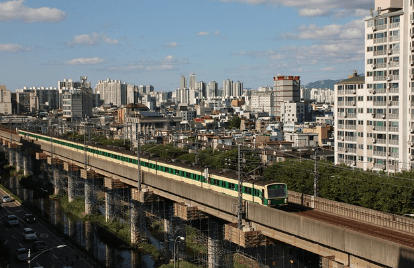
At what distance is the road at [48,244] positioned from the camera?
148 feet

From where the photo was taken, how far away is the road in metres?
45.1

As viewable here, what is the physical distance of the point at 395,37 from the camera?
5616 cm

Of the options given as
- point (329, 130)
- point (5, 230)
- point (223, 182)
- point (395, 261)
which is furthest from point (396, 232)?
point (329, 130)

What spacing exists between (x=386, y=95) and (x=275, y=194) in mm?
29696

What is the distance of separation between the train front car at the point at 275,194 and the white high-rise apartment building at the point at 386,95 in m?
23.6

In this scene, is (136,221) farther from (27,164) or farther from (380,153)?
(27,164)

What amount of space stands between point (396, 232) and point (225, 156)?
36421 mm

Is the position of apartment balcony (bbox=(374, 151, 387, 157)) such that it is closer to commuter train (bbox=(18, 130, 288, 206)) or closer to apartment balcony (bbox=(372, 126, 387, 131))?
apartment balcony (bbox=(372, 126, 387, 131))

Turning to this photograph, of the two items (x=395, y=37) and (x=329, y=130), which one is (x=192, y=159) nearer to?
(x=395, y=37)

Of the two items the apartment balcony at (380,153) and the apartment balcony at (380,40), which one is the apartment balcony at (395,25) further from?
the apartment balcony at (380,153)

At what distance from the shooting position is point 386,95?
57625 millimetres

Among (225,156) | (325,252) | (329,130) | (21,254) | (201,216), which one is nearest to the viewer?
(325,252)

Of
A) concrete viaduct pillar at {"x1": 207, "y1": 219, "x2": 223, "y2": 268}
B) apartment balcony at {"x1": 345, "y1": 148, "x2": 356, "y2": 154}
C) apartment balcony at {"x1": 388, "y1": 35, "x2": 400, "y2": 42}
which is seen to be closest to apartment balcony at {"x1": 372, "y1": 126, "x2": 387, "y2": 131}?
apartment balcony at {"x1": 345, "y1": 148, "x2": 356, "y2": 154}

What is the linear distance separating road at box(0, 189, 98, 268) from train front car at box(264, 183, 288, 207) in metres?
15.4
